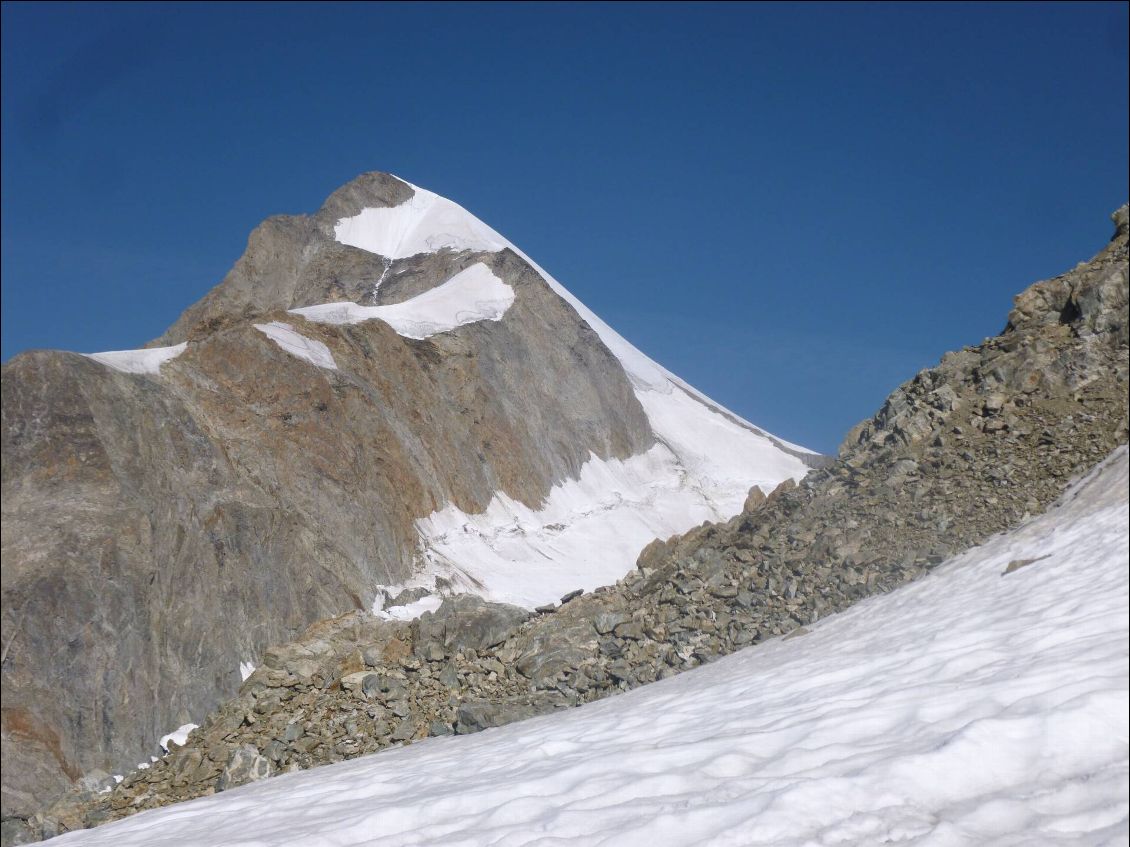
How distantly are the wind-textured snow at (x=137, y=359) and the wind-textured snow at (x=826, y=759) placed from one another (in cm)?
2332

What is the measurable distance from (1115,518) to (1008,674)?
4261 mm

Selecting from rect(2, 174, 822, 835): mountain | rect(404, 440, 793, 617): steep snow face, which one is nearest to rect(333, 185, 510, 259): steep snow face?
rect(2, 174, 822, 835): mountain

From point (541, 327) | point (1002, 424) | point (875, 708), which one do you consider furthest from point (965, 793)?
point (541, 327)

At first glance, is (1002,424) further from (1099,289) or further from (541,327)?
A: (541,327)

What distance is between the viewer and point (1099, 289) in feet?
48.4

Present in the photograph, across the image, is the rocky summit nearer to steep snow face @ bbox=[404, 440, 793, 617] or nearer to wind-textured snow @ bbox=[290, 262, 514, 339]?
steep snow face @ bbox=[404, 440, 793, 617]

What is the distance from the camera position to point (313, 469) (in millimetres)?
34062

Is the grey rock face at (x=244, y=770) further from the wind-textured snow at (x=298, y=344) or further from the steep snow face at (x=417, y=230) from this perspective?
the steep snow face at (x=417, y=230)

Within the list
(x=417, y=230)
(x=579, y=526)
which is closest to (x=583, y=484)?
(x=579, y=526)

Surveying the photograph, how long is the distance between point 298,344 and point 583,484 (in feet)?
51.0

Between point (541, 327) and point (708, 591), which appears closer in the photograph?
point (708, 591)

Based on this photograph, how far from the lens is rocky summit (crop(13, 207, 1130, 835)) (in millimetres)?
11055

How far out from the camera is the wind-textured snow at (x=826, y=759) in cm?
467

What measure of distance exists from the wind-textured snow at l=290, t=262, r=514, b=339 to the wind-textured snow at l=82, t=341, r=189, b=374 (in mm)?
7709
